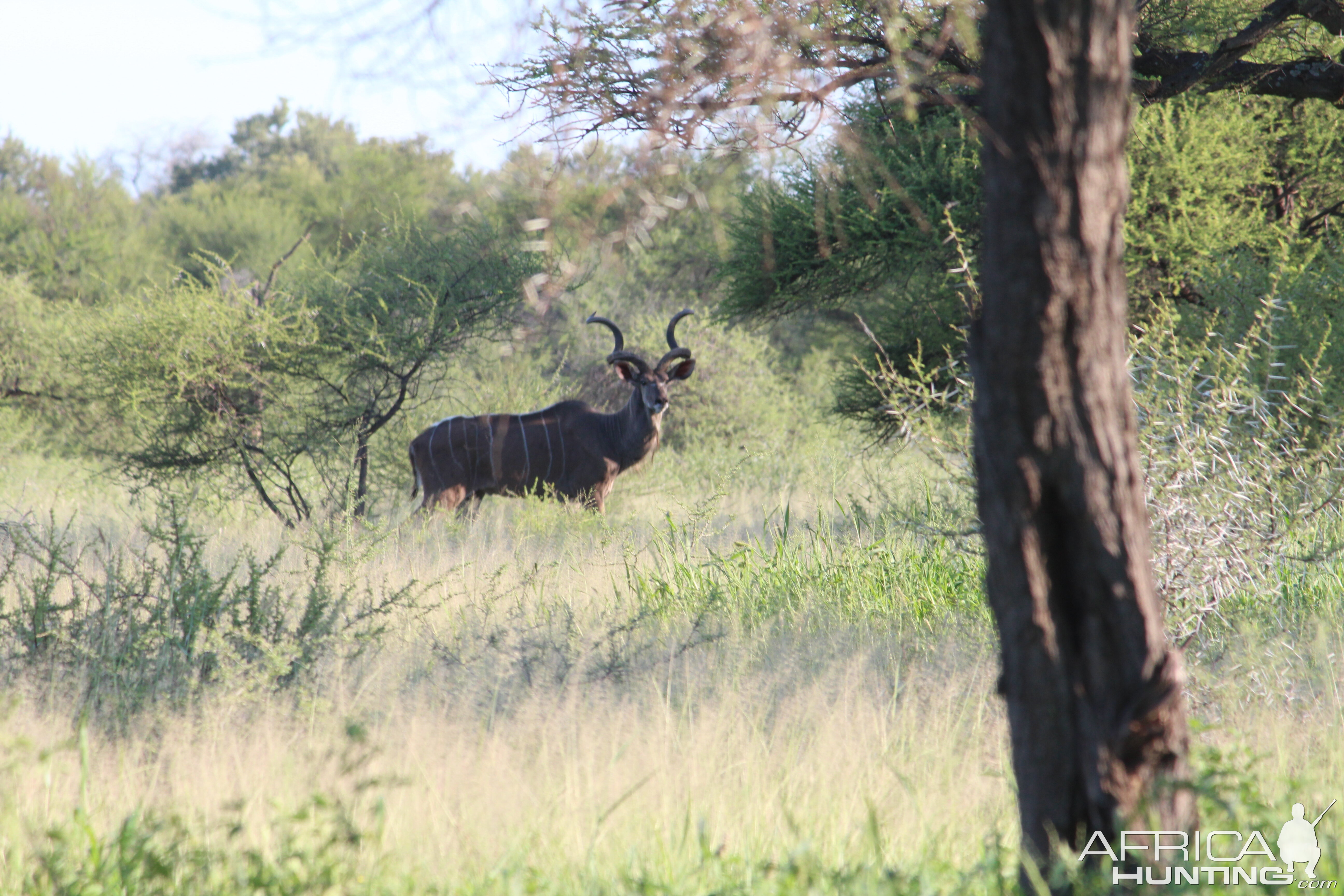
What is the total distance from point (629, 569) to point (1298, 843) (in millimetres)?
3669

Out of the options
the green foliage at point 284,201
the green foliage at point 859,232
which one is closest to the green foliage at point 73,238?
the green foliage at point 284,201

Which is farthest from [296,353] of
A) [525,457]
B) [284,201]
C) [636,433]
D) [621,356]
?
[284,201]

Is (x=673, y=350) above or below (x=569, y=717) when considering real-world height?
above

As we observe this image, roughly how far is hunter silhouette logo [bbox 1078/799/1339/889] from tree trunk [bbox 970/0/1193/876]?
47 millimetres

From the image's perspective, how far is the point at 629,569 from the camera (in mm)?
5461

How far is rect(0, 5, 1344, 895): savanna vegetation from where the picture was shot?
2.41 metres

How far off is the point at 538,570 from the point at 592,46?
3.94 m

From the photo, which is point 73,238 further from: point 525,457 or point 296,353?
point 525,457

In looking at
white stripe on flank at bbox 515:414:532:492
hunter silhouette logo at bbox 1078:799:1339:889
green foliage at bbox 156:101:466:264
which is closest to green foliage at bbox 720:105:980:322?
white stripe on flank at bbox 515:414:532:492

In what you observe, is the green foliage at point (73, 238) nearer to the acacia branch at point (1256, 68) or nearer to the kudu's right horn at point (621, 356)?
the kudu's right horn at point (621, 356)

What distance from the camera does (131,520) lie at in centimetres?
942

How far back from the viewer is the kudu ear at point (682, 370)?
32.2ft

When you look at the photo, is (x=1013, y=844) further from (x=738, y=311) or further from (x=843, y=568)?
(x=738, y=311)

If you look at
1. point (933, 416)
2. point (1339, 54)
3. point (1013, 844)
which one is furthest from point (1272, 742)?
point (1339, 54)
